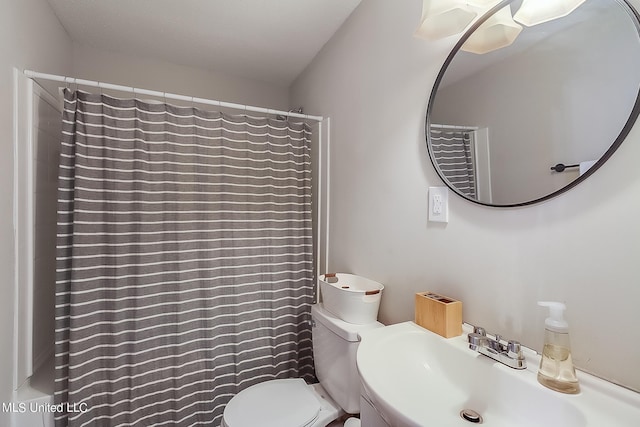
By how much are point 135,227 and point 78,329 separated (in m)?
0.49

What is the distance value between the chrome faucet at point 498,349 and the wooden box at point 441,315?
0.06 meters

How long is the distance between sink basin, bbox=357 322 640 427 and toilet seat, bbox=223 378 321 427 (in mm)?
576

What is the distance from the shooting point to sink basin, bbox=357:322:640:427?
22.5 inches

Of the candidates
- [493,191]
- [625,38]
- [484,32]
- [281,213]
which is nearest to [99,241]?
[281,213]

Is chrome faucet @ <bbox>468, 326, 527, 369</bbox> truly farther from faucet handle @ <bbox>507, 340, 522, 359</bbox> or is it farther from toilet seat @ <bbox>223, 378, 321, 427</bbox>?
toilet seat @ <bbox>223, 378, 321, 427</bbox>

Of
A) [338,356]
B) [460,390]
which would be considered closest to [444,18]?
[460,390]

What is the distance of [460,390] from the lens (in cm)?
79

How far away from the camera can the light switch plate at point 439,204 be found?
1005mm

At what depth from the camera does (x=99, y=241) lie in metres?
1.29

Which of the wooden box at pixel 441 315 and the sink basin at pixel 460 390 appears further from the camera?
the wooden box at pixel 441 315

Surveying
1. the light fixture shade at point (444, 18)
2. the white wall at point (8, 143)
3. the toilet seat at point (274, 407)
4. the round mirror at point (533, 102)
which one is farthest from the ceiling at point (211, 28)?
the toilet seat at point (274, 407)

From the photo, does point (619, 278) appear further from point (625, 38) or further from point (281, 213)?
point (281, 213)

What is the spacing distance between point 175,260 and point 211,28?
1382mm

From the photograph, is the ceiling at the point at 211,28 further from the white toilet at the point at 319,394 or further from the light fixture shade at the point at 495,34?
the white toilet at the point at 319,394
